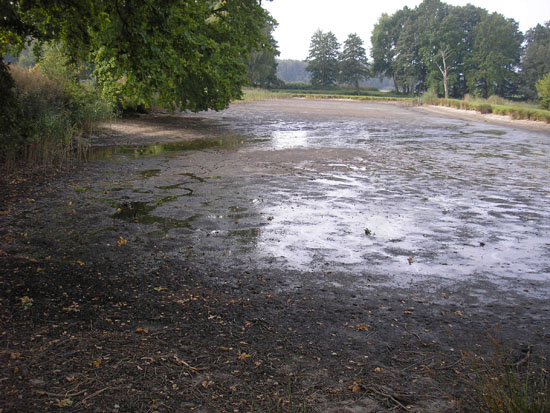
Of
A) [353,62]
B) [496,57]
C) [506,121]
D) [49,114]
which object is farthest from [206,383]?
[353,62]

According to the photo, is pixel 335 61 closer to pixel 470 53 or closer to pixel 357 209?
pixel 470 53

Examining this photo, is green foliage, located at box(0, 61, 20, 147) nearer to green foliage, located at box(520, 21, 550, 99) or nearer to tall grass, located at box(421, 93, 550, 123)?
tall grass, located at box(421, 93, 550, 123)

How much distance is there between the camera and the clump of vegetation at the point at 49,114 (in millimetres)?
11932

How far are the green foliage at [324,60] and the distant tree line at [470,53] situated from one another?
59.7 ft

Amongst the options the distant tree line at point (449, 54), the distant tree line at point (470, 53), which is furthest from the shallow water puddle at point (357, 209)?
the distant tree line at point (470, 53)

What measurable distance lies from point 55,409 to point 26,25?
11.1 m

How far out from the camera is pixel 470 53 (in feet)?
276

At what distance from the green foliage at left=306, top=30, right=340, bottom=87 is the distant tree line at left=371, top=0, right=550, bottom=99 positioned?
18.2 metres

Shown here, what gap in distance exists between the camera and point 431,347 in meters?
4.38

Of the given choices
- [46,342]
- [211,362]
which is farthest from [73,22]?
[211,362]

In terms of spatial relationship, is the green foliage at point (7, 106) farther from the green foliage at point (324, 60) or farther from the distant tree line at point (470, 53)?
the green foliage at point (324, 60)

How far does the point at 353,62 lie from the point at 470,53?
3684 cm

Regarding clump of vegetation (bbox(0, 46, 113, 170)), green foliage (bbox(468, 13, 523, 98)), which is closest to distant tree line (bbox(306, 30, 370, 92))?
green foliage (bbox(468, 13, 523, 98))

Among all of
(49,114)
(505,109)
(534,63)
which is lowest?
(49,114)
